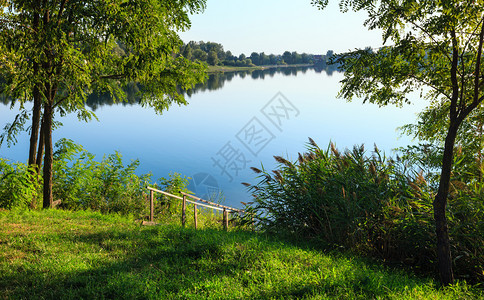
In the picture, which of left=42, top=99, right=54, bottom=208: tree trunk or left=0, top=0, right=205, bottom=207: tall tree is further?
left=42, top=99, right=54, bottom=208: tree trunk

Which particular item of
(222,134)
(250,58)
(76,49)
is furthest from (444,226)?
(250,58)

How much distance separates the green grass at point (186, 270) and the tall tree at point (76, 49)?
411 cm

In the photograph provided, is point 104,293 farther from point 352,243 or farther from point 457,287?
point 457,287

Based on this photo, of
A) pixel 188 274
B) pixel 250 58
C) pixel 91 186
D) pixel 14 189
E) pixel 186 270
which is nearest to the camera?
pixel 188 274

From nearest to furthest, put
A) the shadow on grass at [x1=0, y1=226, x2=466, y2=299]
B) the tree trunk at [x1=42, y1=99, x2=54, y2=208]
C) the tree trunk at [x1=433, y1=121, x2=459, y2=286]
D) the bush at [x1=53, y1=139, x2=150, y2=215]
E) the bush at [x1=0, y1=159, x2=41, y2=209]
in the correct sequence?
the shadow on grass at [x1=0, y1=226, x2=466, y2=299] → the tree trunk at [x1=433, y1=121, x2=459, y2=286] → the bush at [x1=0, y1=159, x2=41, y2=209] → the tree trunk at [x1=42, y1=99, x2=54, y2=208] → the bush at [x1=53, y1=139, x2=150, y2=215]

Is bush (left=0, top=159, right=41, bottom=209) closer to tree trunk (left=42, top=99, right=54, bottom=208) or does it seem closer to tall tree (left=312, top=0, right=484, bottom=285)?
tree trunk (left=42, top=99, right=54, bottom=208)

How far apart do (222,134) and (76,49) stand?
107 feet

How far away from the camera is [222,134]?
42406 mm

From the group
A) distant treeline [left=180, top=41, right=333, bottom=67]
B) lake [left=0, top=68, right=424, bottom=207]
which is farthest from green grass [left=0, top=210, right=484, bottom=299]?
distant treeline [left=180, top=41, right=333, bottom=67]

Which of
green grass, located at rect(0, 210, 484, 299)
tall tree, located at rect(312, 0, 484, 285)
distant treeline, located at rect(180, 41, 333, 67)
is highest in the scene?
distant treeline, located at rect(180, 41, 333, 67)

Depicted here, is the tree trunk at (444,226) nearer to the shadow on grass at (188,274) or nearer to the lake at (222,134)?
the shadow on grass at (188,274)

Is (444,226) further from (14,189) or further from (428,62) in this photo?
(14,189)

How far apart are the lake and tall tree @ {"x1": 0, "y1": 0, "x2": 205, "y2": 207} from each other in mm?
9375

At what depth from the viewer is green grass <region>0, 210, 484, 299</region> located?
4434mm
